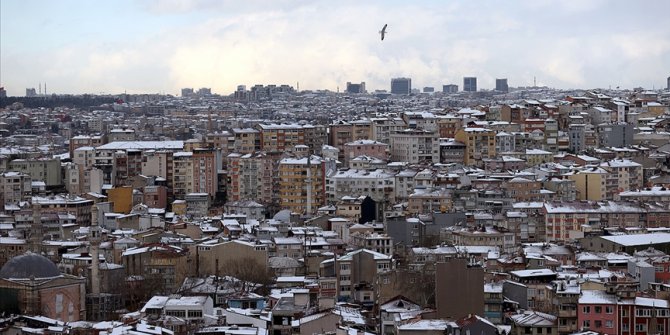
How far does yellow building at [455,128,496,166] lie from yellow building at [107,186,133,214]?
7.24m

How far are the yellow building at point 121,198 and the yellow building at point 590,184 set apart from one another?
721 centimetres

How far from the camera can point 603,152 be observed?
93.3 feet

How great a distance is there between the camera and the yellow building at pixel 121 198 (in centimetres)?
2430

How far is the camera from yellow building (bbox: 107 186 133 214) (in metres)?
24.3

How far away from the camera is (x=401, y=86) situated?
78.9m

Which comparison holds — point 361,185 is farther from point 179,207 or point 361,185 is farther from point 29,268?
point 29,268

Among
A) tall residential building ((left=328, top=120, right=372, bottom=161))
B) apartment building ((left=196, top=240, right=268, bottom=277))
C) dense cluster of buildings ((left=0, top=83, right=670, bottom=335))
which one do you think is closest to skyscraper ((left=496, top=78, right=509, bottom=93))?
dense cluster of buildings ((left=0, top=83, right=670, bottom=335))

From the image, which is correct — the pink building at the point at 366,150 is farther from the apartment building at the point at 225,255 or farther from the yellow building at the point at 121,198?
the apartment building at the point at 225,255

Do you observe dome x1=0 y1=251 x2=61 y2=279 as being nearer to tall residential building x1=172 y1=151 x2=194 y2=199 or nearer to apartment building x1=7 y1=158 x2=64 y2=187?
tall residential building x1=172 y1=151 x2=194 y2=199

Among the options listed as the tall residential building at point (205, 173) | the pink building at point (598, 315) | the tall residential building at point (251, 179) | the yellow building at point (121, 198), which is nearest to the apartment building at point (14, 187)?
the yellow building at point (121, 198)

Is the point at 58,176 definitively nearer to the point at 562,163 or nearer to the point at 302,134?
the point at 302,134

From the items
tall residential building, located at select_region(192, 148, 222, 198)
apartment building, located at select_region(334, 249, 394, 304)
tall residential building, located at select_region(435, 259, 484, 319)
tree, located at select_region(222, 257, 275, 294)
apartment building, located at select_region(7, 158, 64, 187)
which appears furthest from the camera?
apartment building, located at select_region(7, 158, 64, 187)

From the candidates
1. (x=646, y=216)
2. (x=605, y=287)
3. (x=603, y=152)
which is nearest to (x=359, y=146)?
(x=603, y=152)

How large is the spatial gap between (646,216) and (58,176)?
1117 centimetres
